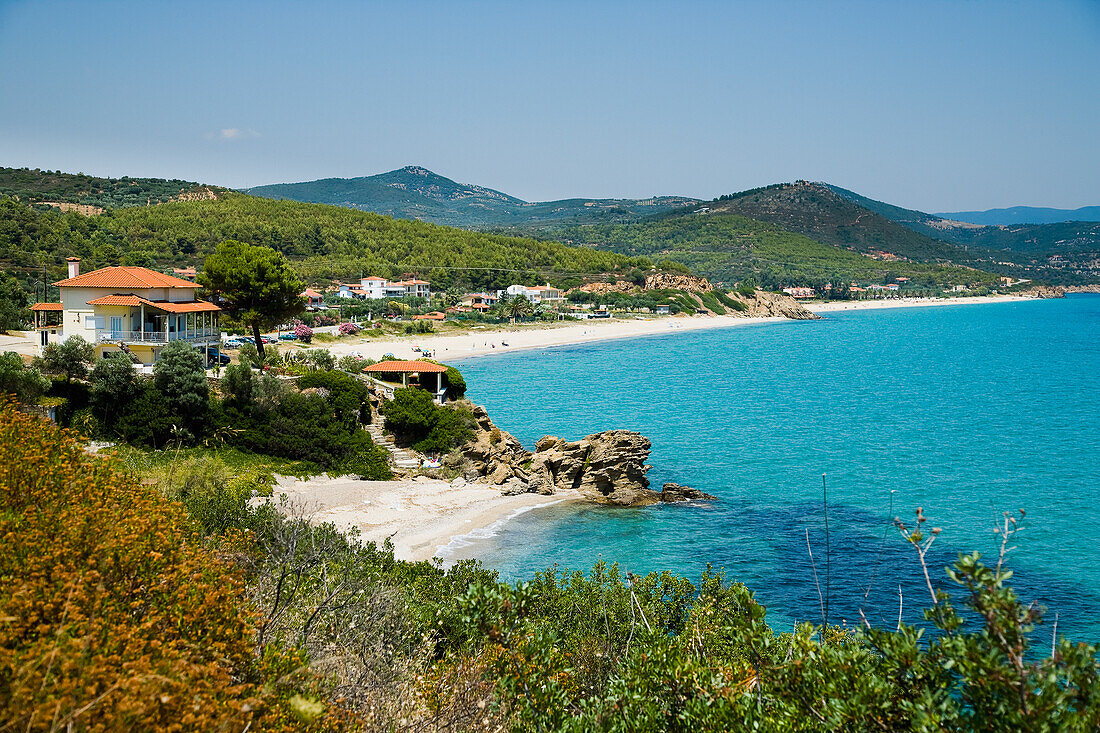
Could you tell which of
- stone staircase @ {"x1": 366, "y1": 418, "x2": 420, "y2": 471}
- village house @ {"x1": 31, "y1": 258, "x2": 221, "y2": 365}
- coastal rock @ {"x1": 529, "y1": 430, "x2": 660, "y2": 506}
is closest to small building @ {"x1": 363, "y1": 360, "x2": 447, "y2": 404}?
stone staircase @ {"x1": 366, "y1": 418, "x2": 420, "y2": 471}

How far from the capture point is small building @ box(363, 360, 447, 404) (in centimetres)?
3011

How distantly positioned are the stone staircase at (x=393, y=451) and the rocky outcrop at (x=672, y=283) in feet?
289

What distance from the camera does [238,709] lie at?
463 centimetres

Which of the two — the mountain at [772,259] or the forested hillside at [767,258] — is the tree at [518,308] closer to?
the mountain at [772,259]

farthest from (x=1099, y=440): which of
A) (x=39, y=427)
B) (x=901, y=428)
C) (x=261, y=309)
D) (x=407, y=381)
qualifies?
(x=39, y=427)

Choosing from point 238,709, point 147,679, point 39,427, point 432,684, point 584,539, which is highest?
point 39,427

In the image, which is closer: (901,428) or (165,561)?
(165,561)

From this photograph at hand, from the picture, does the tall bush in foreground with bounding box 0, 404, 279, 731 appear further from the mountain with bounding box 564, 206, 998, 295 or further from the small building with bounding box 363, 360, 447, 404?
the mountain with bounding box 564, 206, 998, 295

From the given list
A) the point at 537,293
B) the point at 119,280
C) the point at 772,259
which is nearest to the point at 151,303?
the point at 119,280

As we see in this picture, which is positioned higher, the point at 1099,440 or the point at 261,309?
the point at 261,309

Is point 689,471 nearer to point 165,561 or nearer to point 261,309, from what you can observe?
point 261,309

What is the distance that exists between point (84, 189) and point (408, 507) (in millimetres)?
98585

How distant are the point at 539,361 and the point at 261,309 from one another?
30.8 metres

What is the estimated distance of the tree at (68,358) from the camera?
72.2 ft
